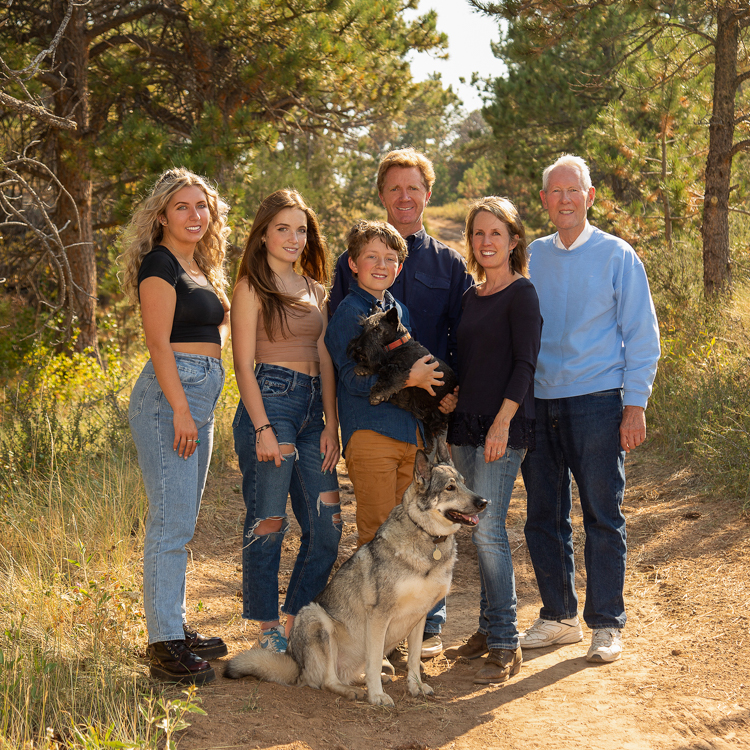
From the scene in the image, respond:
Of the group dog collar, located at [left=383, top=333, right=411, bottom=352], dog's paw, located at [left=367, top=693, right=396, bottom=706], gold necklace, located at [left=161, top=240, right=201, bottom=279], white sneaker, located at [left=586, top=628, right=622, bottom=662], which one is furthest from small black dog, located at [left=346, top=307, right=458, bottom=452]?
white sneaker, located at [left=586, top=628, right=622, bottom=662]

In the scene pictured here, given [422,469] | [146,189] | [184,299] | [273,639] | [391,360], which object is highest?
[146,189]

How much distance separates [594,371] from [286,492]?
6.09ft

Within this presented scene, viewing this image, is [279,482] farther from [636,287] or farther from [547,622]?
[636,287]

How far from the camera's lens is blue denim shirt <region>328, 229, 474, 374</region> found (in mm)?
4277

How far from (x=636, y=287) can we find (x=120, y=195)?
7.90 meters

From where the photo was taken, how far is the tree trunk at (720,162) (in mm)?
8914

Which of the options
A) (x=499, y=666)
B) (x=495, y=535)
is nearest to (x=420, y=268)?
(x=495, y=535)

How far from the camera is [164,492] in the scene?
3.47 m

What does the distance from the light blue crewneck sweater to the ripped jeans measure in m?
1.37

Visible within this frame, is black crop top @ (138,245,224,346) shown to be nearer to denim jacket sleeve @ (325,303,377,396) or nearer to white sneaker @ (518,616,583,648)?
denim jacket sleeve @ (325,303,377,396)

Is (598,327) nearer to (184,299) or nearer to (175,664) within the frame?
(184,299)

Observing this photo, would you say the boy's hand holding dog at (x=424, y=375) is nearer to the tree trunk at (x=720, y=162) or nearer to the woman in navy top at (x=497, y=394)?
the woman in navy top at (x=497, y=394)

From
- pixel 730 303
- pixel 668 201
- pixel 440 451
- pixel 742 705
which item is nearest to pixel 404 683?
pixel 440 451

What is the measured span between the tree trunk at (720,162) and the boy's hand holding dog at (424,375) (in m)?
6.78
